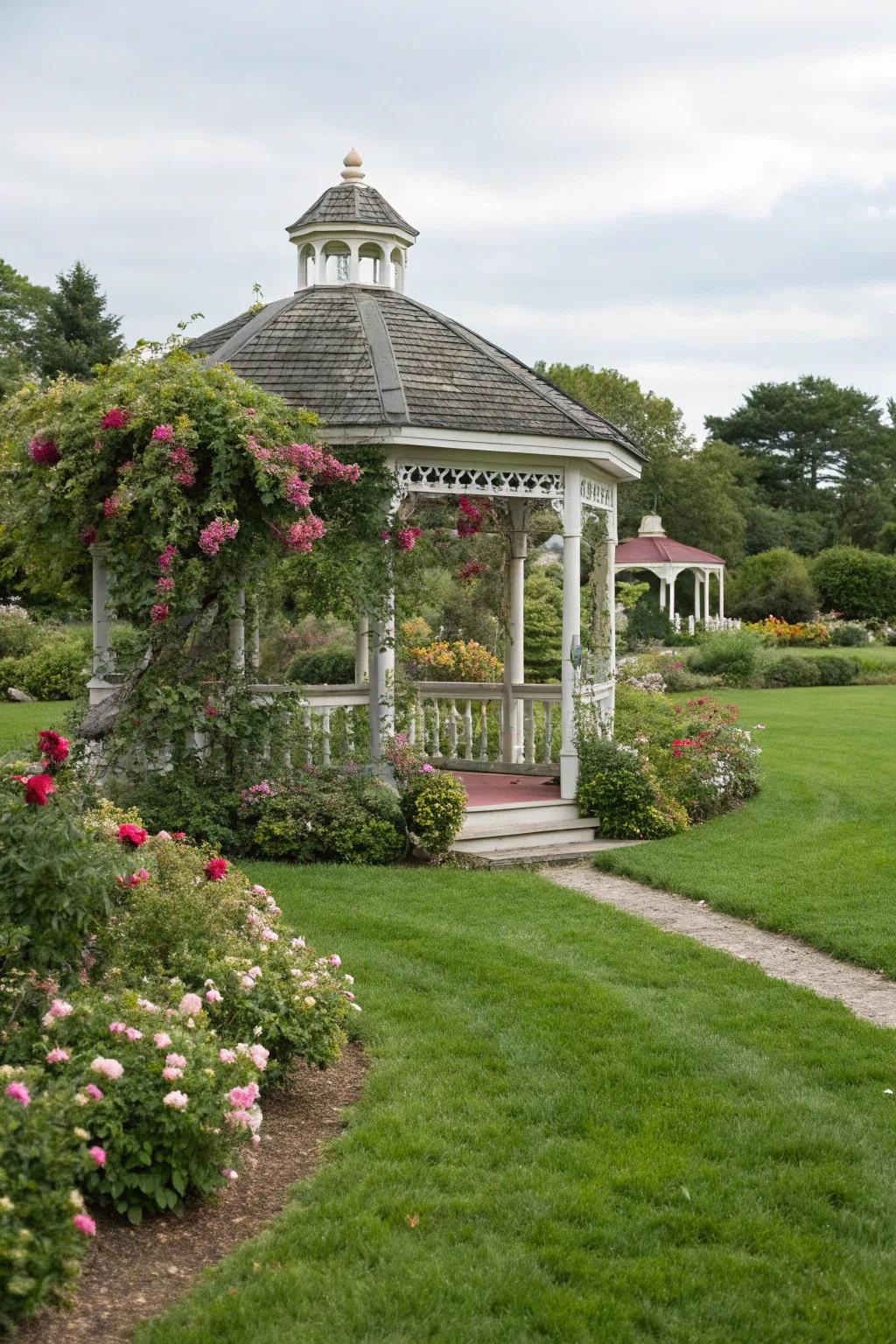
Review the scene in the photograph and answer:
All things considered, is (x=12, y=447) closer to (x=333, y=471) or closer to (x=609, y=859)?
(x=333, y=471)

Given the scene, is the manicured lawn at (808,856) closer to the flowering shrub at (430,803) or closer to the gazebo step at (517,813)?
the gazebo step at (517,813)

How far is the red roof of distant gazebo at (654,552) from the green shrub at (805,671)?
26.5 feet

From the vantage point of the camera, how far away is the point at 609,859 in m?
9.92

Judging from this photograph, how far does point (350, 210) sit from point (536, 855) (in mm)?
6138

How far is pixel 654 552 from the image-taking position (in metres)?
36.1

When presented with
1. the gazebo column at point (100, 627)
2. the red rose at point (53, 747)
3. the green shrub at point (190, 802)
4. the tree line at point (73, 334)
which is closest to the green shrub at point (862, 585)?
the tree line at point (73, 334)

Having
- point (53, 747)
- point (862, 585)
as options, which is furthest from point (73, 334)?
point (53, 747)

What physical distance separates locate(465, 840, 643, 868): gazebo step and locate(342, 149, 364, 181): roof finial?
6.55 metres

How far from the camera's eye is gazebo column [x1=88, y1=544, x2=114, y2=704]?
32.6 ft

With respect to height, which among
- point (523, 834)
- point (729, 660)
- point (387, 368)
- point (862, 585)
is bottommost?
point (523, 834)

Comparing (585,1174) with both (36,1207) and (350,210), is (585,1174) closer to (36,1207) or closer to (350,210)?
(36,1207)

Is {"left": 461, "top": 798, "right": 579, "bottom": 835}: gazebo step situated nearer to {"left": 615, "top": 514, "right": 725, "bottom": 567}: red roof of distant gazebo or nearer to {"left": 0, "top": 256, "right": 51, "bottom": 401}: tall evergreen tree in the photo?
{"left": 615, "top": 514, "right": 725, "bottom": 567}: red roof of distant gazebo

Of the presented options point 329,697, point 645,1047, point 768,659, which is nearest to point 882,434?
point 768,659

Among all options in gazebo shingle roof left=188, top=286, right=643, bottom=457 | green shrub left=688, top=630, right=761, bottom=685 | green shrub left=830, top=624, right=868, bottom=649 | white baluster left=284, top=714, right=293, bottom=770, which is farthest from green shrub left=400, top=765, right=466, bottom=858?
green shrub left=830, top=624, right=868, bottom=649
